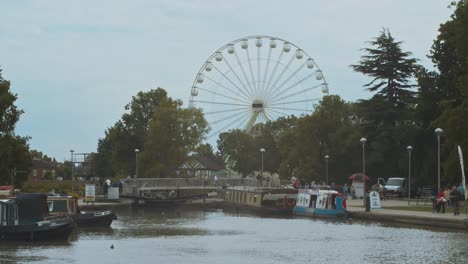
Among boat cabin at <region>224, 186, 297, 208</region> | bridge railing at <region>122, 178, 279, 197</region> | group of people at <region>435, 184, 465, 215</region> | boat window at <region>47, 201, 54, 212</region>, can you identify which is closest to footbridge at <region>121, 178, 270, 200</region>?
bridge railing at <region>122, 178, 279, 197</region>

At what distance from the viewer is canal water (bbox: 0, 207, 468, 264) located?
40.0 m

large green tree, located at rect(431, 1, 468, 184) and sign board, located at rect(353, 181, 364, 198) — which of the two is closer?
large green tree, located at rect(431, 1, 468, 184)

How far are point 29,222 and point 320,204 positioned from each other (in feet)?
98.4

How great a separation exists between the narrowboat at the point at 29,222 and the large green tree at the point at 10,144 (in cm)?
1818

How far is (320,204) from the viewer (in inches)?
2869

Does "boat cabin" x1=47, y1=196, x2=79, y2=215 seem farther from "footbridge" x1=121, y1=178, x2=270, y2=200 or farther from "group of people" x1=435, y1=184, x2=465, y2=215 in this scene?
"footbridge" x1=121, y1=178, x2=270, y2=200

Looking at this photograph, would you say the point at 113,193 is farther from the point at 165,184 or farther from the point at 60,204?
the point at 60,204

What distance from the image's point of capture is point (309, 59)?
110 m

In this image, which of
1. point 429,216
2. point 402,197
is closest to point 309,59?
point 402,197

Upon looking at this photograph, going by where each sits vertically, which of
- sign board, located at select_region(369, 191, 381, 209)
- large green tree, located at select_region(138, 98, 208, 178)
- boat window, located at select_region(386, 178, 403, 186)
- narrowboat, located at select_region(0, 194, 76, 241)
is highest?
large green tree, located at select_region(138, 98, 208, 178)

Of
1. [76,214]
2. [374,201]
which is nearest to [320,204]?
[374,201]

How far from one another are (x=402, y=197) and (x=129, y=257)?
55.7 metres

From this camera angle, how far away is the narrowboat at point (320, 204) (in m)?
69.1

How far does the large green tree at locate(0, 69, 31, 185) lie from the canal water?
31.3 ft
